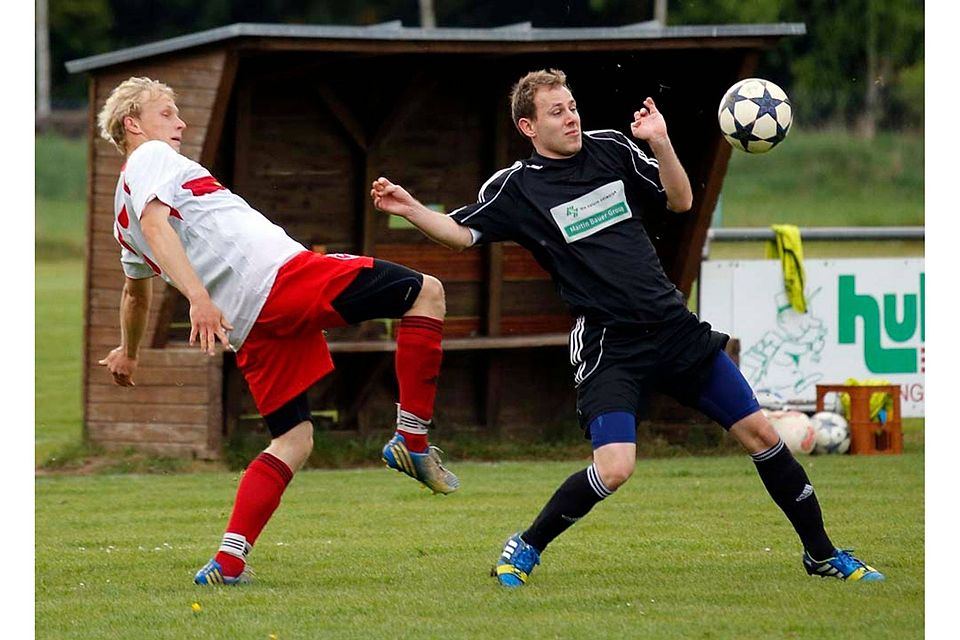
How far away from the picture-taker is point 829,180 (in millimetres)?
38312

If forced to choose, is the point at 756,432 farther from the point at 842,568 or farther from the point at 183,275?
the point at 183,275

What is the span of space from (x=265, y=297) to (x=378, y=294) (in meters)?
0.50

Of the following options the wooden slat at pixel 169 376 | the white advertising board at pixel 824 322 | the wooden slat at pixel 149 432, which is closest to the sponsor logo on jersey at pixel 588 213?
the wooden slat at pixel 169 376

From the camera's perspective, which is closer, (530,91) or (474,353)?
(530,91)

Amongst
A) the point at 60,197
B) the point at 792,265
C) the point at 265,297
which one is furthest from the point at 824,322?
the point at 60,197

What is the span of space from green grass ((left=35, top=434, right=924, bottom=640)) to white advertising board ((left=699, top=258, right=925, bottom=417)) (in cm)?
189

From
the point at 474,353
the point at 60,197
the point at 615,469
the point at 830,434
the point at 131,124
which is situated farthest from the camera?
the point at 60,197

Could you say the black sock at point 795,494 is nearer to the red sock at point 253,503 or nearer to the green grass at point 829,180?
the red sock at point 253,503

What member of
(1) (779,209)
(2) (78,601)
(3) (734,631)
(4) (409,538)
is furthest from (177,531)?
(1) (779,209)

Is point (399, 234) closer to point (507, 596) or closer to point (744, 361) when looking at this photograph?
point (744, 361)

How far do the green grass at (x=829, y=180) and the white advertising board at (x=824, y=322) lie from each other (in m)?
21.3

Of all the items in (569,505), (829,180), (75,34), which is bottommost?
(569,505)

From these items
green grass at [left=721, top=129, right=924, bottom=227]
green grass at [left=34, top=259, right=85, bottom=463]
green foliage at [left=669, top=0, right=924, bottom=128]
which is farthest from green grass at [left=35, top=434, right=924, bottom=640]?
green foliage at [left=669, top=0, right=924, bottom=128]

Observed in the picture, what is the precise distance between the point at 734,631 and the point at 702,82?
7.38 m
